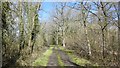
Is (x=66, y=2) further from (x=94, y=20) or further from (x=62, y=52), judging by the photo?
(x=62, y=52)

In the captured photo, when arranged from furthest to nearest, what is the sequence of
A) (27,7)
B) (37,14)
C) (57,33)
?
(57,33), (37,14), (27,7)

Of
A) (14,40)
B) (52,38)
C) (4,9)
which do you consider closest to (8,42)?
(14,40)

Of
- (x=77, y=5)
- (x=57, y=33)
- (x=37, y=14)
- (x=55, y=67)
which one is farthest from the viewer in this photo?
(x=57, y=33)

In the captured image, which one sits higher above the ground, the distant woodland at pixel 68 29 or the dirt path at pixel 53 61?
the distant woodland at pixel 68 29

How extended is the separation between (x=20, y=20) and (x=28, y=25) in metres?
0.80

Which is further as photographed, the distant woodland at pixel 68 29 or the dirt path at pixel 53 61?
the dirt path at pixel 53 61

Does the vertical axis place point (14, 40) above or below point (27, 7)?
below

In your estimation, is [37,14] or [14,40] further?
[37,14]

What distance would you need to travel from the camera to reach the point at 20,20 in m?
6.18

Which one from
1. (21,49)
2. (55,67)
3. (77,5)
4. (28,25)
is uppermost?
(77,5)

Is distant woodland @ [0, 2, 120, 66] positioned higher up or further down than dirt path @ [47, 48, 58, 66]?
higher up

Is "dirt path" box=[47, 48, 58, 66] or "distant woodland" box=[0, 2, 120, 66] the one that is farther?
"dirt path" box=[47, 48, 58, 66]

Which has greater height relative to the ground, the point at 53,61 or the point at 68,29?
the point at 68,29

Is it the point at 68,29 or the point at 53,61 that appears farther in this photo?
the point at 68,29
